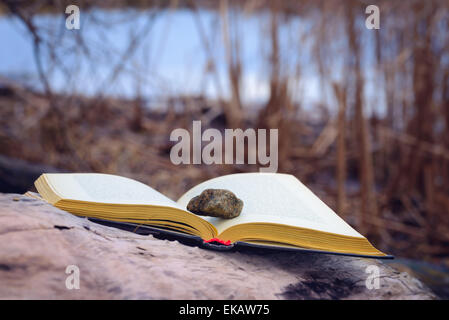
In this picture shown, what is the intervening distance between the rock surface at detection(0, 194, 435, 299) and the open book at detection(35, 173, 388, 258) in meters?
0.03

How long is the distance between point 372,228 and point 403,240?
0.27m

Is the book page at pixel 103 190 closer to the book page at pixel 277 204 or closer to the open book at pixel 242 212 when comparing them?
the open book at pixel 242 212

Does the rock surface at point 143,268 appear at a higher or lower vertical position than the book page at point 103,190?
lower

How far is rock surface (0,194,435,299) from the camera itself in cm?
52

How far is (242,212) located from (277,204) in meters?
0.06

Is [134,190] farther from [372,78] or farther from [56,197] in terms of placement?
[372,78]

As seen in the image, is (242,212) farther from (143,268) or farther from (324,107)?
(324,107)

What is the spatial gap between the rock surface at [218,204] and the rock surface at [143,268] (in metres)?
0.07

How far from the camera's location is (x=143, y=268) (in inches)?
22.6

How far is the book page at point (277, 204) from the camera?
2.22ft

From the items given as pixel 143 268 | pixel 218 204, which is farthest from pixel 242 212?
pixel 143 268

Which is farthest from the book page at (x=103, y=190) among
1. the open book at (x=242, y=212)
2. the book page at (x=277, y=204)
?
the book page at (x=277, y=204)

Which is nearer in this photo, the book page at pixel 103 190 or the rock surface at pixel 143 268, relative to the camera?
the rock surface at pixel 143 268

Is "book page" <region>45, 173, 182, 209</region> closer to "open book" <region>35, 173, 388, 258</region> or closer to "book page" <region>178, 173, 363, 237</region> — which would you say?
"open book" <region>35, 173, 388, 258</region>
